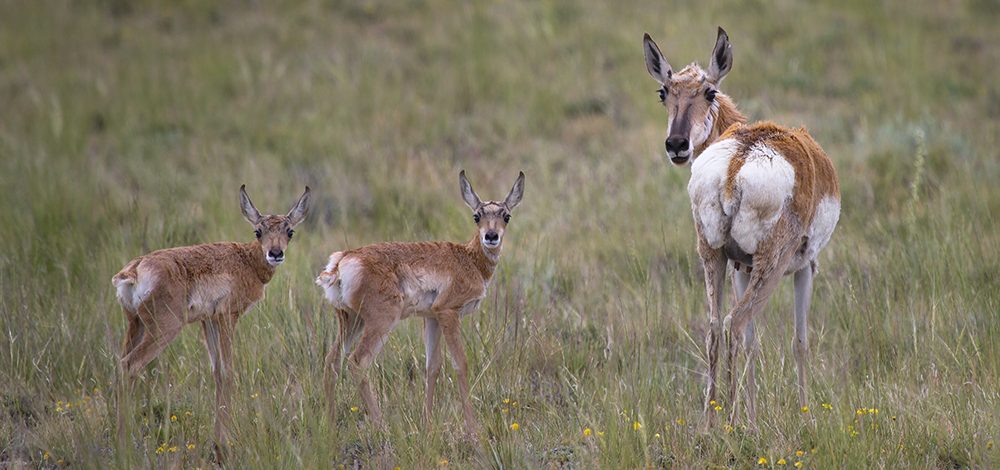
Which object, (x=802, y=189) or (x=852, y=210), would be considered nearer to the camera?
(x=802, y=189)

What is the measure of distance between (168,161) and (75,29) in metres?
6.12

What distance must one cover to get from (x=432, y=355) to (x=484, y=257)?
69 centimetres

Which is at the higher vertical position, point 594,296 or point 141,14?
point 141,14

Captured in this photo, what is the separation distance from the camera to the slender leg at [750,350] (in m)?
6.49

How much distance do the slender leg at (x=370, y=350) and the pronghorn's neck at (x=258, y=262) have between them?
0.77m

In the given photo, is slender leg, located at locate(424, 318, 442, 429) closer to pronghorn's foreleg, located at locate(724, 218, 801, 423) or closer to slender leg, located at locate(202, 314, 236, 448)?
slender leg, located at locate(202, 314, 236, 448)

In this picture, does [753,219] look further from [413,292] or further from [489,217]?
[413,292]

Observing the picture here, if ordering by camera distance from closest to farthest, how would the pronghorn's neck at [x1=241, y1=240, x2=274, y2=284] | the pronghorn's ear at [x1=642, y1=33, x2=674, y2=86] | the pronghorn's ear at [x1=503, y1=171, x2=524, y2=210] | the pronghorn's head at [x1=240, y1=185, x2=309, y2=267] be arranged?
the pronghorn's head at [x1=240, y1=185, x2=309, y2=267] → the pronghorn's neck at [x1=241, y1=240, x2=274, y2=284] → the pronghorn's ear at [x1=503, y1=171, x2=524, y2=210] → the pronghorn's ear at [x1=642, y1=33, x2=674, y2=86]

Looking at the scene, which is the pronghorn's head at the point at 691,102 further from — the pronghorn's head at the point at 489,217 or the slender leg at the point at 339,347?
the slender leg at the point at 339,347

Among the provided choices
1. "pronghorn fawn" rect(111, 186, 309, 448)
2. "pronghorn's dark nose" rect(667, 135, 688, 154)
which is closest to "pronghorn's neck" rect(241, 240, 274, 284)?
"pronghorn fawn" rect(111, 186, 309, 448)

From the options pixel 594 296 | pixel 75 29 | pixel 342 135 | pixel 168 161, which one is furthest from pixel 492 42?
pixel 594 296

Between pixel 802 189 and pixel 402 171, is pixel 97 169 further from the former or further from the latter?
pixel 802 189

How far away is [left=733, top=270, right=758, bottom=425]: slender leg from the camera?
6.49 metres

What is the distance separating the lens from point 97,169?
12930 millimetres
